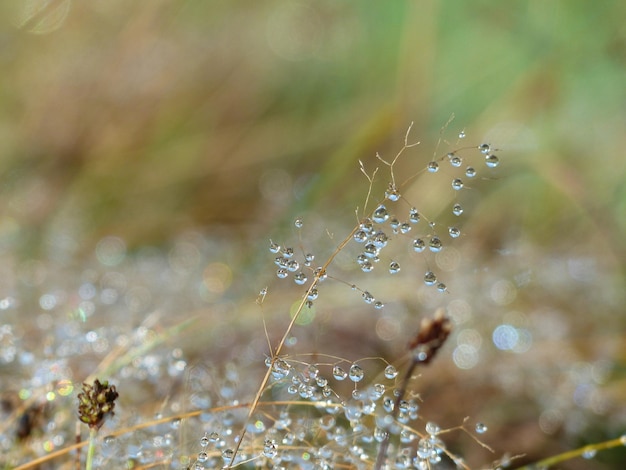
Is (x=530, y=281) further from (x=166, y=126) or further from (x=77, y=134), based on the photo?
(x=77, y=134)

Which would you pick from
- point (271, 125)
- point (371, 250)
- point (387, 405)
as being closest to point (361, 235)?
point (371, 250)

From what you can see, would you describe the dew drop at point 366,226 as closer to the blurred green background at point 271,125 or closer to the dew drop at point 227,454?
the dew drop at point 227,454

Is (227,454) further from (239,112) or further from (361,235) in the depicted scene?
(239,112)

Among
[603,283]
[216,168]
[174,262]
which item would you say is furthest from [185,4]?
[603,283]

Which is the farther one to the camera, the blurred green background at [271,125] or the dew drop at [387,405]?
the blurred green background at [271,125]

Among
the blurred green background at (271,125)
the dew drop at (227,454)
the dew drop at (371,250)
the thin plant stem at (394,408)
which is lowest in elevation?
the dew drop at (227,454)

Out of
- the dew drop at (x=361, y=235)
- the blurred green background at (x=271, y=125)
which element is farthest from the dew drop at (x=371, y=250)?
the blurred green background at (x=271, y=125)

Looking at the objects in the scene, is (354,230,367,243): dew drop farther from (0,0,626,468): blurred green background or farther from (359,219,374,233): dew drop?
(0,0,626,468): blurred green background

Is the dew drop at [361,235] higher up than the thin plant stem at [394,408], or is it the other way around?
the dew drop at [361,235]
